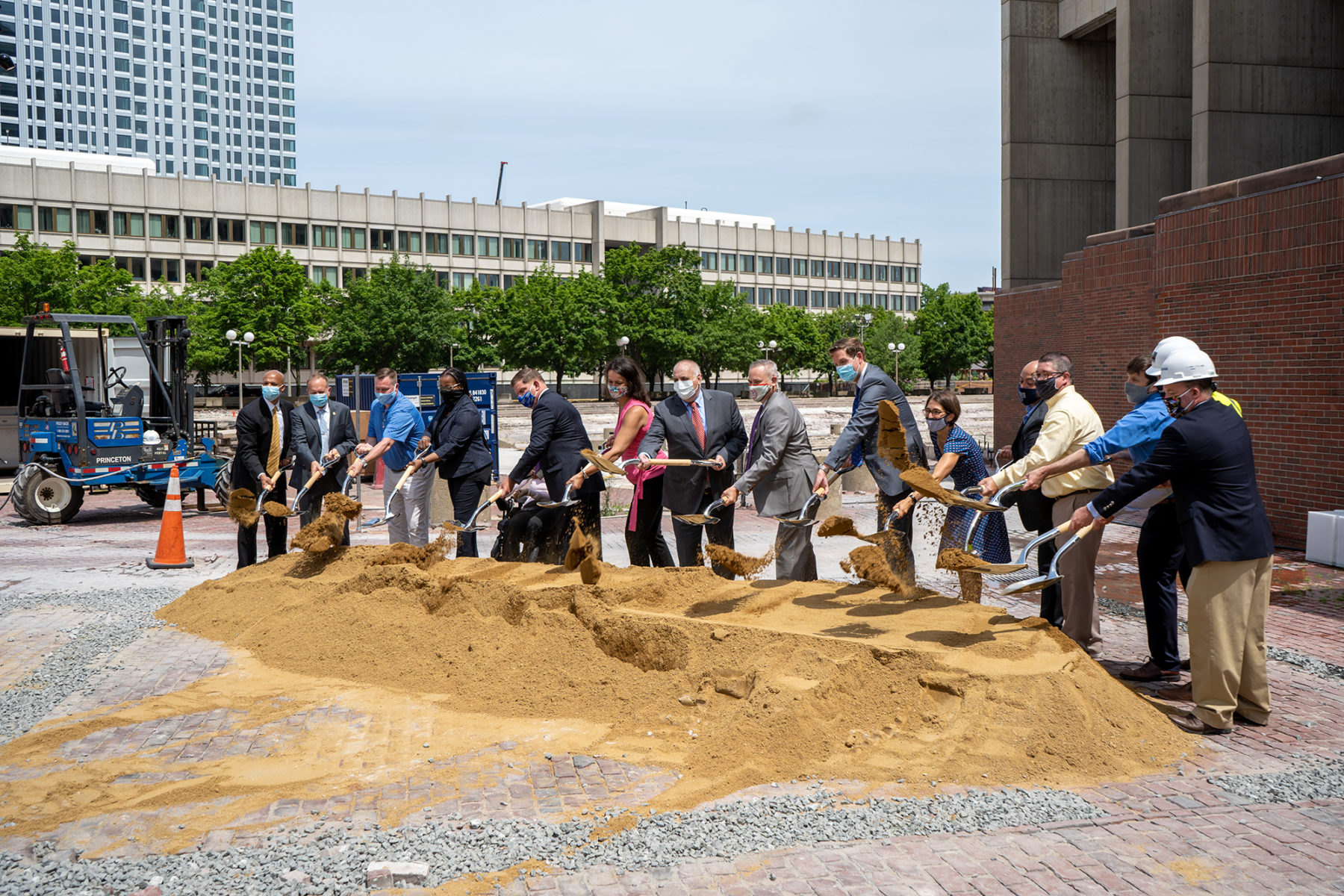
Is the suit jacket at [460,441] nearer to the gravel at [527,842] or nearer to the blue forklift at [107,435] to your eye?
the gravel at [527,842]

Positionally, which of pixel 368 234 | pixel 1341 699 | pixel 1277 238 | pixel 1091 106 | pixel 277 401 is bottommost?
pixel 1341 699

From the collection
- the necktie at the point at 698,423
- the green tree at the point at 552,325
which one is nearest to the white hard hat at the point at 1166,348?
the necktie at the point at 698,423

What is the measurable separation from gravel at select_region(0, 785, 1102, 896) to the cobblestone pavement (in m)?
0.06

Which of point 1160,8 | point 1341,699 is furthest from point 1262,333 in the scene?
point 1160,8

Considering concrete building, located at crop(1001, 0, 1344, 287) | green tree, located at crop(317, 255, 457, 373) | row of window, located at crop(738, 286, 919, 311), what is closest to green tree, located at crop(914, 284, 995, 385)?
row of window, located at crop(738, 286, 919, 311)

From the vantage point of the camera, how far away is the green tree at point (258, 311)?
188ft

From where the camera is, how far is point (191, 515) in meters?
16.1

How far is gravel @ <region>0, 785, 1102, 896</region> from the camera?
3.96 m

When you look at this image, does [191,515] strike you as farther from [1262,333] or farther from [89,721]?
[1262,333]

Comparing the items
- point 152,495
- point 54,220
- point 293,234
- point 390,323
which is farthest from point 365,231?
point 152,495

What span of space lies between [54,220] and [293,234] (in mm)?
14912

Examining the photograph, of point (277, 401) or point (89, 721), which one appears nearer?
point (89, 721)

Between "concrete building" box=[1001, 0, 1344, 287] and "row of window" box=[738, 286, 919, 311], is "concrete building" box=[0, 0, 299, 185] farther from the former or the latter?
"concrete building" box=[1001, 0, 1344, 287]

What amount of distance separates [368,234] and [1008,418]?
65036mm
